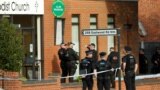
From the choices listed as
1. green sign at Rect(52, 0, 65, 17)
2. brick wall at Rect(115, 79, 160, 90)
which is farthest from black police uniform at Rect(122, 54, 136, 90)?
green sign at Rect(52, 0, 65, 17)

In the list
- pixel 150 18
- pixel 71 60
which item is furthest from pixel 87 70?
pixel 150 18

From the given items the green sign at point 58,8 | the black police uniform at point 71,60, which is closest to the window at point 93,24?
the green sign at point 58,8

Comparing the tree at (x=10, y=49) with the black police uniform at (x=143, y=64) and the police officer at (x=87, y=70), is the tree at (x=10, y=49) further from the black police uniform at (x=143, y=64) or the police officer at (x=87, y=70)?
the black police uniform at (x=143, y=64)

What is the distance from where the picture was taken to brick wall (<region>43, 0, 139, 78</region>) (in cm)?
2920

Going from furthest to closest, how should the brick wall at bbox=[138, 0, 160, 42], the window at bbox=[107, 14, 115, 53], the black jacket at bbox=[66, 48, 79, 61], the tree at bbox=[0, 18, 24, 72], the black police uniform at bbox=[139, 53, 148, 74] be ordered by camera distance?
the brick wall at bbox=[138, 0, 160, 42] < the black police uniform at bbox=[139, 53, 148, 74] < the window at bbox=[107, 14, 115, 53] < the black jacket at bbox=[66, 48, 79, 61] < the tree at bbox=[0, 18, 24, 72]

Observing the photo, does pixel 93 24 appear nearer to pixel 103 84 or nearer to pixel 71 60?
pixel 71 60

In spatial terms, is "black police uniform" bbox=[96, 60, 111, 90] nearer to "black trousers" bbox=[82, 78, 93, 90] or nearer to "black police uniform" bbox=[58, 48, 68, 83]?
"black trousers" bbox=[82, 78, 93, 90]

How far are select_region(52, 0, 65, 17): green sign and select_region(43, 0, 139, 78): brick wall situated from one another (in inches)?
→ 33.5

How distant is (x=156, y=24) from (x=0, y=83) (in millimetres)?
25639

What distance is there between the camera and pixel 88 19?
31.5m

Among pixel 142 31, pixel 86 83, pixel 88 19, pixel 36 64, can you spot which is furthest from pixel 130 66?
pixel 142 31

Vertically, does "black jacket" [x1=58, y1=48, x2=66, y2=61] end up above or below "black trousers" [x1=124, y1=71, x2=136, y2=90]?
above

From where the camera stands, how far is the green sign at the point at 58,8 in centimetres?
2788

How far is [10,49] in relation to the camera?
21.0 meters
